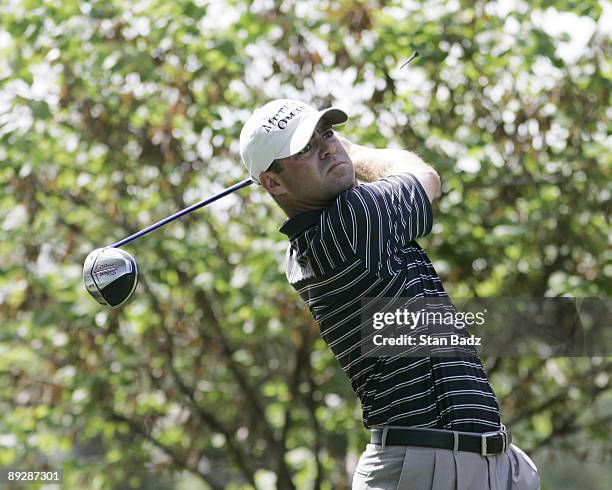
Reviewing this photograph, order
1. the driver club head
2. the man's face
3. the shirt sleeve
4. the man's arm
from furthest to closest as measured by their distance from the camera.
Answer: the driver club head → the man's arm → the man's face → the shirt sleeve

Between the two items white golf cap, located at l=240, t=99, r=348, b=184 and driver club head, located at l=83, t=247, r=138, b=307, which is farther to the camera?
driver club head, located at l=83, t=247, r=138, b=307

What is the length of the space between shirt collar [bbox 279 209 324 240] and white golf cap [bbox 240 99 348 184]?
155mm

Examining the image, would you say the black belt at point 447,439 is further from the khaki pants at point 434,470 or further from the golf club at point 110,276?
the golf club at point 110,276

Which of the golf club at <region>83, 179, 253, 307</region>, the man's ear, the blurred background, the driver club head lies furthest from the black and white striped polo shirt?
the blurred background

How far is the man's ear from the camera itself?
8.76 feet

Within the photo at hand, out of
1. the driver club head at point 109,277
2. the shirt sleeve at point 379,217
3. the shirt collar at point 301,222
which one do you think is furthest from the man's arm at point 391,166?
the driver club head at point 109,277

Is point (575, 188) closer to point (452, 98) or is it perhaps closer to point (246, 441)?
point (452, 98)

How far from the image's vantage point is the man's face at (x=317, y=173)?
2.59m

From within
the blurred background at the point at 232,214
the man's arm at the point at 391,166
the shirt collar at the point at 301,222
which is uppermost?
the shirt collar at the point at 301,222

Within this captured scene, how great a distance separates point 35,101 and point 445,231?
2116 millimetres

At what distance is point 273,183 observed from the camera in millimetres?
2688

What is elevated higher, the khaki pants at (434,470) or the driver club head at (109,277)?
the driver club head at (109,277)

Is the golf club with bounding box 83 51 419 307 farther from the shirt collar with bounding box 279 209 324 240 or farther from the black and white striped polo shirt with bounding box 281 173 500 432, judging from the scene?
the black and white striped polo shirt with bounding box 281 173 500 432

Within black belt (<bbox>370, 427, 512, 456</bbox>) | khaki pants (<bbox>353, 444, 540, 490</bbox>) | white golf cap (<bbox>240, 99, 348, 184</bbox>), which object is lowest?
khaki pants (<bbox>353, 444, 540, 490</bbox>)
